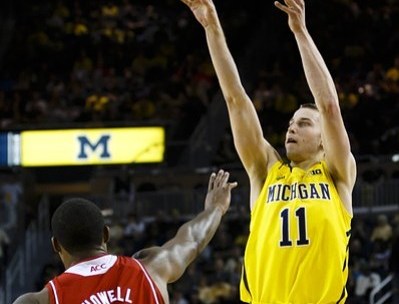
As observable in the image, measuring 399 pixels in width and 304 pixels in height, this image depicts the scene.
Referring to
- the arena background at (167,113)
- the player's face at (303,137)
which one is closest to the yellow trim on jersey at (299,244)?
the player's face at (303,137)

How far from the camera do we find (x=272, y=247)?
20.7 feet

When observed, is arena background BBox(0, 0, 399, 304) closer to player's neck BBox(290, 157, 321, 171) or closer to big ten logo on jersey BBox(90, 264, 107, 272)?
player's neck BBox(290, 157, 321, 171)

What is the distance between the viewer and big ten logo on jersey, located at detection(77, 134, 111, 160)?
64.8ft

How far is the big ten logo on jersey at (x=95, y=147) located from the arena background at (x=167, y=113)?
0.07ft

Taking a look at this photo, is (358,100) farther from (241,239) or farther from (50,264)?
(50,264)

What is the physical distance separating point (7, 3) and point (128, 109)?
541 cm

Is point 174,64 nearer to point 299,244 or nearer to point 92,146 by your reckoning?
point 92,146

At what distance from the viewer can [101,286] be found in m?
Result: 4.84

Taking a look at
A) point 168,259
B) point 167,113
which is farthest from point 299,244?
point 167,113

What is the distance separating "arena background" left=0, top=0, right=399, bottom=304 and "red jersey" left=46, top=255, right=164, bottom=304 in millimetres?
11598

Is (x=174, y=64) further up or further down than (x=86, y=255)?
further up

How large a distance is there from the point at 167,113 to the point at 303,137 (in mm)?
15882

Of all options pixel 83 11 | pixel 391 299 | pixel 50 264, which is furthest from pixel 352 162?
pixel 83 11

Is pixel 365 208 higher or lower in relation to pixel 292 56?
lower
